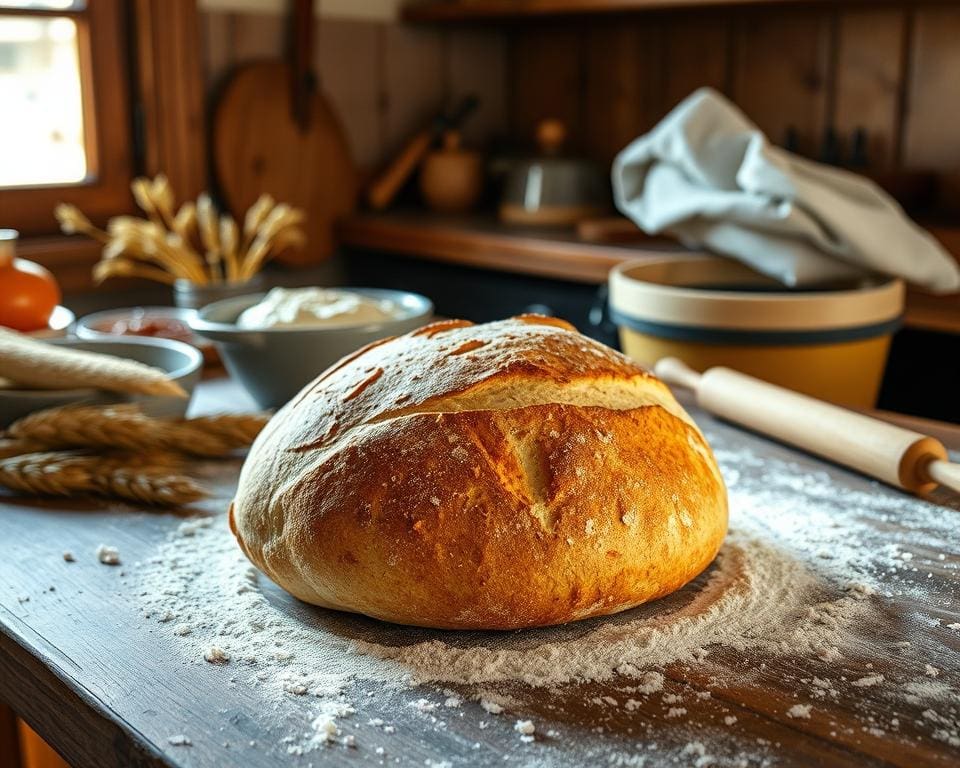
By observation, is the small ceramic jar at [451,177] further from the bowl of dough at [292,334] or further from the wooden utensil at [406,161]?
the bowl of dough at [292,334]

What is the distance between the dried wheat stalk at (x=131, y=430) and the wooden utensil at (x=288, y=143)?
1.48m

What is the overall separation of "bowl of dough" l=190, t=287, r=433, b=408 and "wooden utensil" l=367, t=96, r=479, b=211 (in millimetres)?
1486

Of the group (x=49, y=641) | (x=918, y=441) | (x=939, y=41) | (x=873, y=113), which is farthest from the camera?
(x=873, y=113)

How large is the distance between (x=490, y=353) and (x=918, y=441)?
372 millimetres

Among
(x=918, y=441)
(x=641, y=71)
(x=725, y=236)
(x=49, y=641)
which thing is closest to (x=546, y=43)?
(x=641, y=71)

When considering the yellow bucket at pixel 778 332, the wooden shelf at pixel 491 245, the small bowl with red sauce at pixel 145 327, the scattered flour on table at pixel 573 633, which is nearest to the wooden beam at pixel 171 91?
the wooden shelf at pixel 491 245

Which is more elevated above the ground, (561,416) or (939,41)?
(939,41)

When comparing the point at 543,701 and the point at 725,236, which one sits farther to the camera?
the point at 725,236

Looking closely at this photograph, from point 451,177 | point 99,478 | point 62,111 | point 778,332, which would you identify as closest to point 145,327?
point 99,478

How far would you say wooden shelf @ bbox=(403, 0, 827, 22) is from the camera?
197cm

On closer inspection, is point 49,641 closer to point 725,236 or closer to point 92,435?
point 92,435

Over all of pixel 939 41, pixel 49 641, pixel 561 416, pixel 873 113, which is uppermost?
pixel 939 41

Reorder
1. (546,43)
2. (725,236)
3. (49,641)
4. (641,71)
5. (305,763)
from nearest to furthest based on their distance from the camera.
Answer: (305,763) < (49,641) < (725,236) < (641,71) < (546,43)

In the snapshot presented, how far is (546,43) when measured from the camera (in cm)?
272
